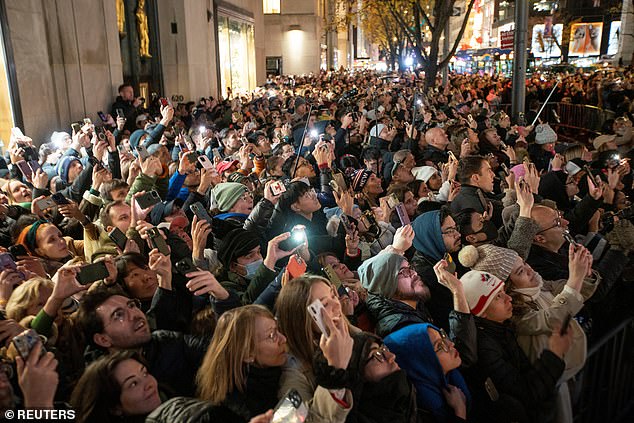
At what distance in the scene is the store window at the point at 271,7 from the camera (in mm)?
42625

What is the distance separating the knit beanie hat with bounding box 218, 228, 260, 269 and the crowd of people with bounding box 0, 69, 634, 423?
14mm

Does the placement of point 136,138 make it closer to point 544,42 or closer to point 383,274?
point 383,274

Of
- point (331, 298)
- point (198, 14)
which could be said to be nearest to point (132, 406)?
point (331, 298)

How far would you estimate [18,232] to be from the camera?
4.69 meters

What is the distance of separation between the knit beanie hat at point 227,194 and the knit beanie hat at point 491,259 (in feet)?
8.29

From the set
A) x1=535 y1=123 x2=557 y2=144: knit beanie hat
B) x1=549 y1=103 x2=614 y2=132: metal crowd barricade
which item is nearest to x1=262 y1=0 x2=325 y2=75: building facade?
x1=549 y1=103 x2=614 y2=132: metal crowd barricade

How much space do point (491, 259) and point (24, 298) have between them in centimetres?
306

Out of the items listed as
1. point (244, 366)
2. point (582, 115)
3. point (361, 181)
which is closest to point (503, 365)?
point (244, 366)

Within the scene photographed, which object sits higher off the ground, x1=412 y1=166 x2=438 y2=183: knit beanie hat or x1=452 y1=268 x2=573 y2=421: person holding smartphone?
x1=412 y1=166 x2=438 y2=183: knit beanie hat

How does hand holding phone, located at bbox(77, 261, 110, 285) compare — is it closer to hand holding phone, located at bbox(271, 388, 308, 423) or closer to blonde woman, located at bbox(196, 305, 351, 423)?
blonde woman, located at bbox(196, 305, 351, 423)

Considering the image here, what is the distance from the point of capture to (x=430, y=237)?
448 centimetres

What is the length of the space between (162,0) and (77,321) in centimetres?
1628

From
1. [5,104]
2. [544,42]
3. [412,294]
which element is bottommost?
[412,294]

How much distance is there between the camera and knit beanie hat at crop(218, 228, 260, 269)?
170 inches
